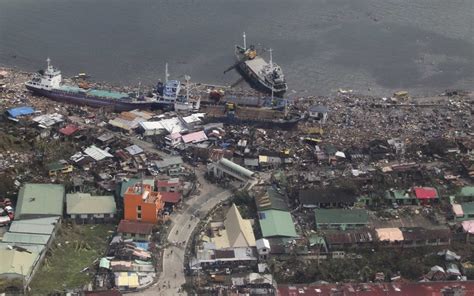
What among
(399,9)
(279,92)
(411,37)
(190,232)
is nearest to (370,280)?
(190,232)

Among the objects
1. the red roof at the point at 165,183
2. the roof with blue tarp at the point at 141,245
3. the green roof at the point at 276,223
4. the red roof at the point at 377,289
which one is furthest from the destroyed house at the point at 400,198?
the roof with blue tarp at the point at 141,245

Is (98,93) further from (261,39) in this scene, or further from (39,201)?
(261,39)

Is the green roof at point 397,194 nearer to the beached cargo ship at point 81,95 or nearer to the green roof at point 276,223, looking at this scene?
the green roof at point 276,223

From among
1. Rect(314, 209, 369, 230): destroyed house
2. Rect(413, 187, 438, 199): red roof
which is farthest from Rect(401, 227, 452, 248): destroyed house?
Rect(413, 187, 438, 199): red roof

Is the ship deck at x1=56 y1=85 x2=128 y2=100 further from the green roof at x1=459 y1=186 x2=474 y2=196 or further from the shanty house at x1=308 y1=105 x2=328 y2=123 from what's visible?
the green roof at x1=459 y1=186 x2=474 y2=196

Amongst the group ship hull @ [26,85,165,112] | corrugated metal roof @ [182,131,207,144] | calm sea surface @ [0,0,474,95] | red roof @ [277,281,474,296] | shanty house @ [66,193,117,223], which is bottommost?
red roof @ [277,281,474,296]

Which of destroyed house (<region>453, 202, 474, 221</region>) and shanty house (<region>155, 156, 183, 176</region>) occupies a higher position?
shanty house (<region>155, 156, 183, 176</region>)

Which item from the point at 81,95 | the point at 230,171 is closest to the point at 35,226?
the point at 230,171
